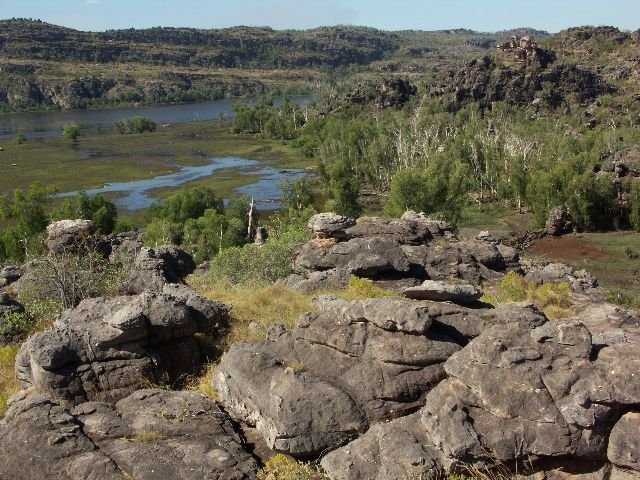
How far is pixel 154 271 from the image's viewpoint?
77.6ft

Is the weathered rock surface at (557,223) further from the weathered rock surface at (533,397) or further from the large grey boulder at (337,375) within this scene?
the weathered rock surface at (533,397)

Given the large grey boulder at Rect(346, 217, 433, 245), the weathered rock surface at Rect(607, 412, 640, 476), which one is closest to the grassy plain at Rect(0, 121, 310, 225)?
the large grey boulder at Rect(346, 217, 433, 245)

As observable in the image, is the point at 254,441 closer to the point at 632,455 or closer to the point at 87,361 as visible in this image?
the point at 87,361

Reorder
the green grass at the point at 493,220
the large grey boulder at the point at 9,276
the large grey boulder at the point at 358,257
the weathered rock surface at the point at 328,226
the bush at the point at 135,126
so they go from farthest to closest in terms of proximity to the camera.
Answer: the bush at the point at 135,126 < the green grass at the point at 493,220 < the large grey boulder at the point at 9,276 < the weathered rock surface at the point at 328,226 < the large grey boulder at the point at 358,257

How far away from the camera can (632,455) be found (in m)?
8.81

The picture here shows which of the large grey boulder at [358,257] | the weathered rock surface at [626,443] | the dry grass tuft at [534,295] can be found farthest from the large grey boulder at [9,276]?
the weathered rock surface at [626,443]

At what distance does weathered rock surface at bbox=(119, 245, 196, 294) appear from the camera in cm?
2323

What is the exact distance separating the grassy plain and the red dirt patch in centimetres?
4869

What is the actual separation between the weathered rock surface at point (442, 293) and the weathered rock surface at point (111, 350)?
565cm

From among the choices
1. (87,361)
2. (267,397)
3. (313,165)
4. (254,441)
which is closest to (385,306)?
(267,397)

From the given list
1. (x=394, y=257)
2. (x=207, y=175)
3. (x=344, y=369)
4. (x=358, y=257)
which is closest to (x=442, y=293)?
(x=344, y=369)

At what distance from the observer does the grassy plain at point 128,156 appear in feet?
346

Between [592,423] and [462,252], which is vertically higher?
[592,423]

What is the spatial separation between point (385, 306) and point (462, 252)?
1810 cm
